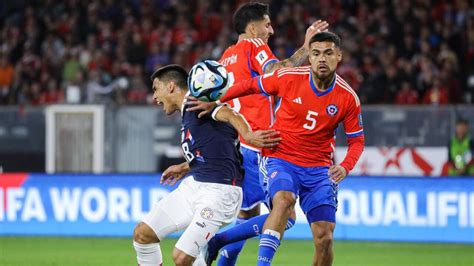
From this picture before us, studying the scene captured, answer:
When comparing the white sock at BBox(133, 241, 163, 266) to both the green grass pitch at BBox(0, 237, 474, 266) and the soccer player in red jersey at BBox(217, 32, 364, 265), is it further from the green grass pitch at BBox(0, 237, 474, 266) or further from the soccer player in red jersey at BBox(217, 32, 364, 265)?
the green grass pitch at BBox(0, 237, 474, 266)

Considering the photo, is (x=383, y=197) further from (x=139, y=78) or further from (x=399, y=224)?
(x=139, y=78)

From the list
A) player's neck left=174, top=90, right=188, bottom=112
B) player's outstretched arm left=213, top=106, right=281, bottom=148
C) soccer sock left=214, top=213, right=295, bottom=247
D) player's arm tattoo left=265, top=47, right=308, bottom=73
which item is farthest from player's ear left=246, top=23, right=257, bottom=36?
soccer sock left=214, top=213, right=295, bottom=247

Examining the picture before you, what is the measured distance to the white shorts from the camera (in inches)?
324

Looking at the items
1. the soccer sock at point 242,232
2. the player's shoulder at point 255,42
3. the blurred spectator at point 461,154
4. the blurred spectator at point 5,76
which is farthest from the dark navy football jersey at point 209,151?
the blurred spectator at point 5,76

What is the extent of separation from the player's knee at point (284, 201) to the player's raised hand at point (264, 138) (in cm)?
40

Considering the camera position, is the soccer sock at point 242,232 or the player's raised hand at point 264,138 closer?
the player's raised hand at point 264,138

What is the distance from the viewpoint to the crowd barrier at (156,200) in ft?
47.5

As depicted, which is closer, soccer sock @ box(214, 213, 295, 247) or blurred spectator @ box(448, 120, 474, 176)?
soccer sock @ box(214, 213, 295, 247)

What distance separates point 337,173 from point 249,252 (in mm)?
4680

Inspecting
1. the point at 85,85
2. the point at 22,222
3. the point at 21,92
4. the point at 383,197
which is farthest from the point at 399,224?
the point at 21,92

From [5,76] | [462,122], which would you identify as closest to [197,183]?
[462,122]

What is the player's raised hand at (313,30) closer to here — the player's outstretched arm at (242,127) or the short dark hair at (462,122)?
the player's outstretched arm at (242,127)

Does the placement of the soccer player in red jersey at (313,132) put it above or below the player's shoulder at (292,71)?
below

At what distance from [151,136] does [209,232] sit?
11052 millimetres
